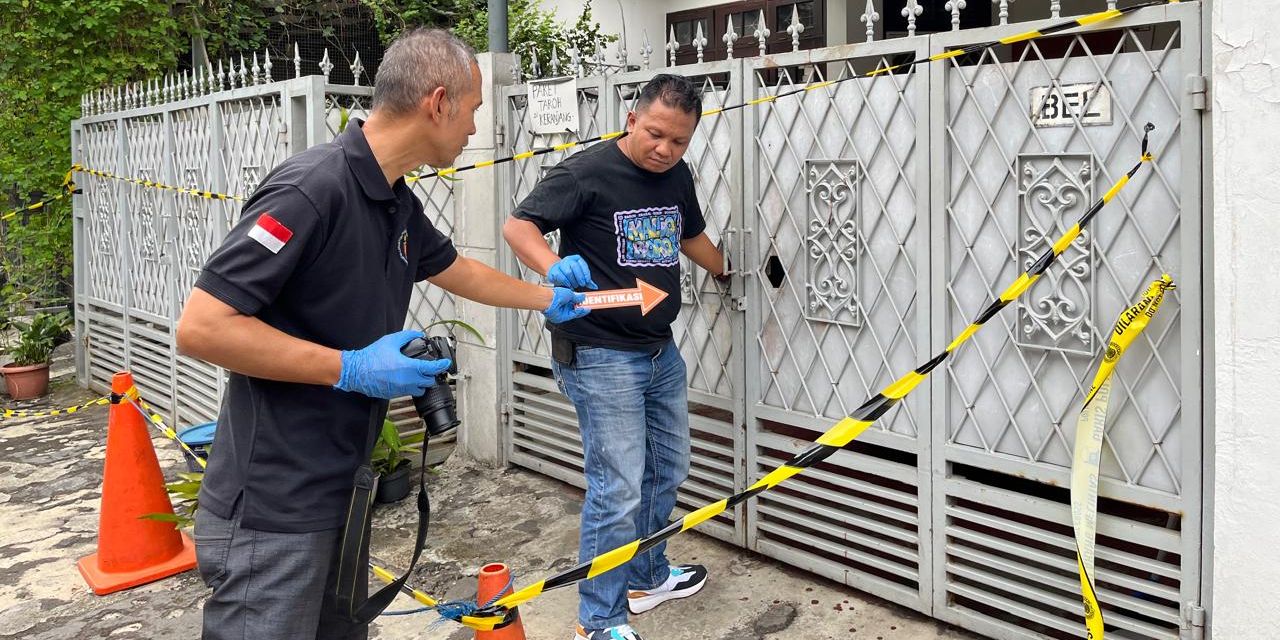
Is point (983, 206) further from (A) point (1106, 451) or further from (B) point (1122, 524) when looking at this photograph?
(B) point (1122, 524)

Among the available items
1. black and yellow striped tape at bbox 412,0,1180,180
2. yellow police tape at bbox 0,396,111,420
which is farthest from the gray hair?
yellow police tape at bbox 0,396,111,420

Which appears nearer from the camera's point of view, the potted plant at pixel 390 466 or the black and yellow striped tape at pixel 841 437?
the black and yellow striped tape at pixel 841 437

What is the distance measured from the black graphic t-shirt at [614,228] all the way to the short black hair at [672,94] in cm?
27

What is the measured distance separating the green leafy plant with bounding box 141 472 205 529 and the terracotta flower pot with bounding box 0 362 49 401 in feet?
13.6

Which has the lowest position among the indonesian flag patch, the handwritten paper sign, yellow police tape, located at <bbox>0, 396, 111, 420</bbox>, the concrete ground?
the concrete ground

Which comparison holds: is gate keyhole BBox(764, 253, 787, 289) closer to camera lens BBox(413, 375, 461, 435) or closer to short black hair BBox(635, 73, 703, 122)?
short black hair BBox(635, 73, 703, 122)

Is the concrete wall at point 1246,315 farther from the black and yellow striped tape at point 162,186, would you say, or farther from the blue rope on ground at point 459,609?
the black and yellow striped tape at point 162,186

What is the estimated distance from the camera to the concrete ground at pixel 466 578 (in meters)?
4.20

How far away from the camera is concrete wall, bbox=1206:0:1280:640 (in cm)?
298

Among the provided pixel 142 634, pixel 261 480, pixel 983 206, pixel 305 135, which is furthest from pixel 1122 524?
pixel 305 135

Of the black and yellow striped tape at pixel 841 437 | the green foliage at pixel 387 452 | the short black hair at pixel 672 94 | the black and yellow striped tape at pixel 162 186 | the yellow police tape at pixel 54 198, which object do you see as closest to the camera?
the black and yellow striped tape at pixel 841 437

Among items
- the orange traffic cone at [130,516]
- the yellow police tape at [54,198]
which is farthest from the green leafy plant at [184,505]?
the yellow police tape at [54,198]

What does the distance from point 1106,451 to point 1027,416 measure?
30 cm

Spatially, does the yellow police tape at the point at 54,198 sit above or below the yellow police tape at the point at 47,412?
above
